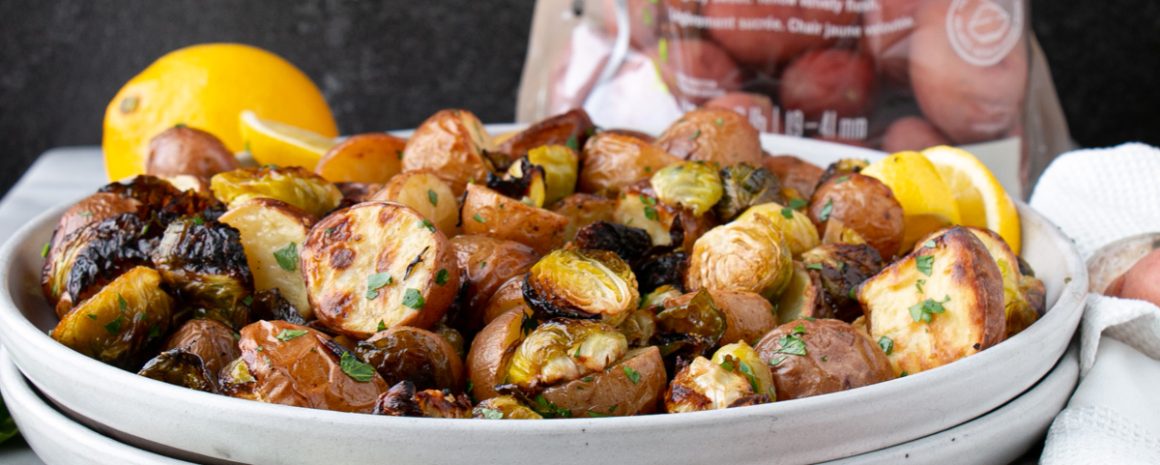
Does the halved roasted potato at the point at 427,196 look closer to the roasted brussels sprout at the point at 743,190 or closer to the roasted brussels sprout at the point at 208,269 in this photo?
the roasted brussels sprout at the point at 208,269

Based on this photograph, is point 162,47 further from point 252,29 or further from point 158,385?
point 158,385

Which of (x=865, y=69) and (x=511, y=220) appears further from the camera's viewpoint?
(x=865, y=69)

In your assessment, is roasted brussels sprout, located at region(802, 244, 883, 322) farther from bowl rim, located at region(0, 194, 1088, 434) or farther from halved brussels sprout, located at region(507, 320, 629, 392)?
halved brussels sprout, located at region(507, 320, 629, 392)

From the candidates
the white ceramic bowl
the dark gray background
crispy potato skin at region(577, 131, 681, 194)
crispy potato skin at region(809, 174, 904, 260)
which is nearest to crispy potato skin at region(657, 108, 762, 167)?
crispy potato skin at region(577, 131, 681, 194)

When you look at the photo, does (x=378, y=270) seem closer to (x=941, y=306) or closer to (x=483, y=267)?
(x=483, y=267)

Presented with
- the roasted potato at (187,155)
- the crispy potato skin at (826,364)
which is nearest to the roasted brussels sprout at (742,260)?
the crispy potato skin at (826,364)

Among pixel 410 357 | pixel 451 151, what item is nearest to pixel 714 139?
pixel 451 151
